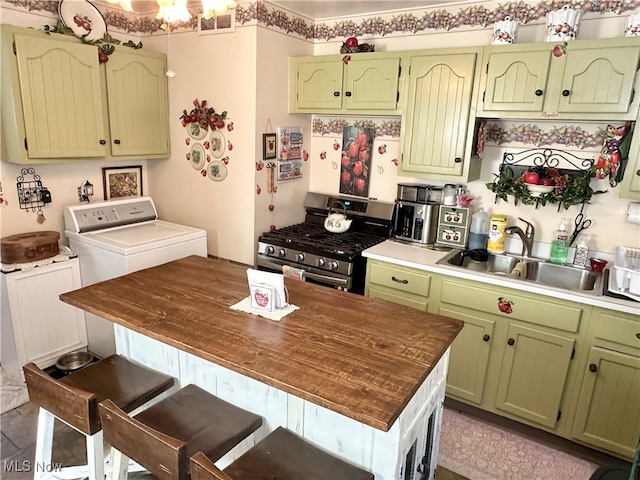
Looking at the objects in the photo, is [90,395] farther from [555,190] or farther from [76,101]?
[555,190]

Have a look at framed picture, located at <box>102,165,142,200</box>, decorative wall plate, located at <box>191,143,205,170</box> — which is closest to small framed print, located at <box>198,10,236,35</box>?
decorative wall plate, located at <box>191,143,205,170</box>

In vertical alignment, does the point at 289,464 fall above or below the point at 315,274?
below

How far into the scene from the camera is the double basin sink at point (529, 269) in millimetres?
2523

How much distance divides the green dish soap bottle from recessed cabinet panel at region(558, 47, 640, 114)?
72 cm

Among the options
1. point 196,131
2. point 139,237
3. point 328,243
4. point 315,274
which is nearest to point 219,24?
point 196,131

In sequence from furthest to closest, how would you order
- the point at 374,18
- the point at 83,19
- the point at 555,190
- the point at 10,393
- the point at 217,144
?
the point at 217,144 → the point at 374,18 → the point at 83,19 → the point at 10,393 → the point at 555,190

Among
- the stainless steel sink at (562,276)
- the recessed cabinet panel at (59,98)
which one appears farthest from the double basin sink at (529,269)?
the recessed cabinet panel at (59,98)

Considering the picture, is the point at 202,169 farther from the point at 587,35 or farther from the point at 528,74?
the point at 587,35

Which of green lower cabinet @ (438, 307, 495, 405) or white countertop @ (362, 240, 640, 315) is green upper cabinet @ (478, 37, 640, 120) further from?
green lower cabinet @ (438, 307, 495, 405)

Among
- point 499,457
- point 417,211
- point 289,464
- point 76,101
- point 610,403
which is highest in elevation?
point 76,101

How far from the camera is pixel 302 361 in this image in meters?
1.41

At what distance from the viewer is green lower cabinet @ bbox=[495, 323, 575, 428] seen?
231 centimetres

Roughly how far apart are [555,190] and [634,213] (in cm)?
41

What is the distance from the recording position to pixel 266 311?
5.76ft
